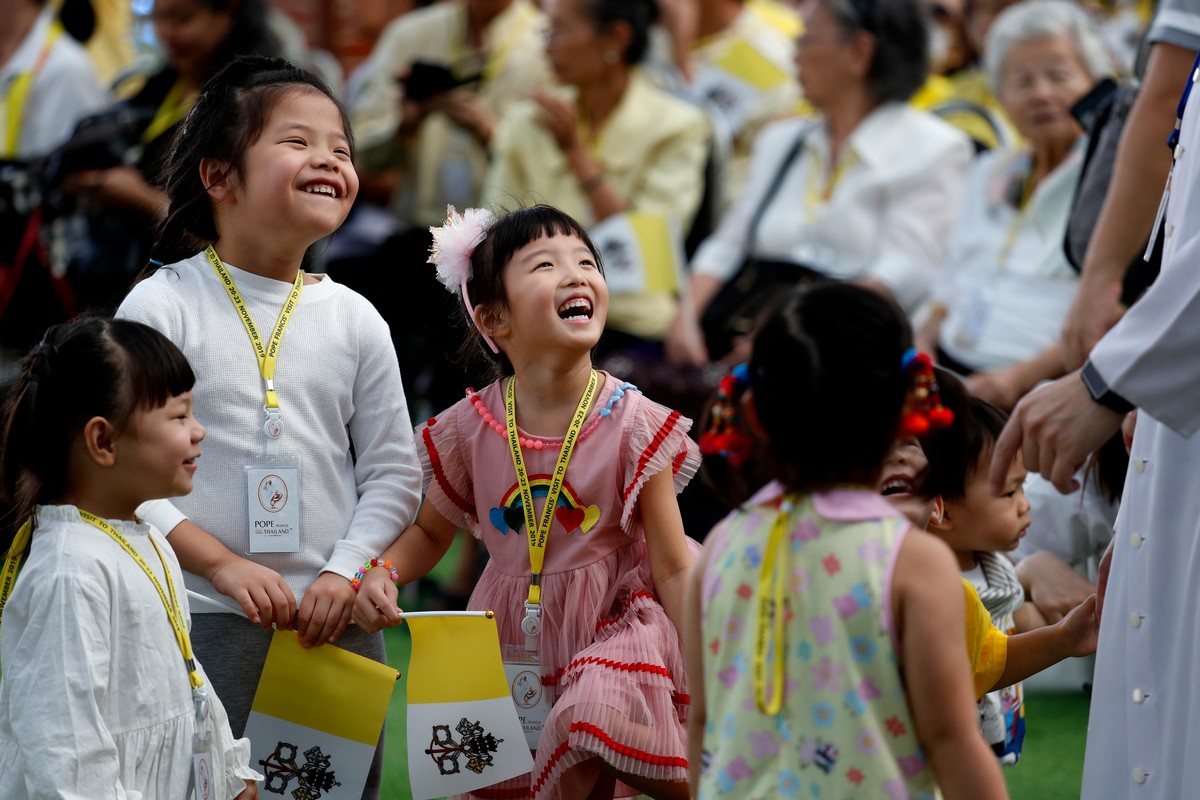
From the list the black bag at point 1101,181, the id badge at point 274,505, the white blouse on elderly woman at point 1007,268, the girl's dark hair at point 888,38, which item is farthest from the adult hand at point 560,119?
the id badge at point 274,505

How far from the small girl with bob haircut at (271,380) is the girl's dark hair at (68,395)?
0.26 meters

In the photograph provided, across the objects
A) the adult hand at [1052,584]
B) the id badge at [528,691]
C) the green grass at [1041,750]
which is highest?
the adult hand at [1052,584]

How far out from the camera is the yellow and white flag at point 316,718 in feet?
8.32

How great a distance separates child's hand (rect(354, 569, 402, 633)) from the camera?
98.3 inches

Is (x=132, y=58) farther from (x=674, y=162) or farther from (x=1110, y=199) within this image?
(x=1110, y=199)

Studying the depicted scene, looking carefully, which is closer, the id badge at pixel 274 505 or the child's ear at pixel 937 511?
the id badge at pixel 274 505

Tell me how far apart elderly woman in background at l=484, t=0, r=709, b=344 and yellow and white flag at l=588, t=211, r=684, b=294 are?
3.7 inches

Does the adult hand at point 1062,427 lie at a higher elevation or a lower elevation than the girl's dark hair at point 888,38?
lower

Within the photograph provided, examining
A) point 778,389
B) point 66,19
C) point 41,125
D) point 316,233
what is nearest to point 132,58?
point 66,19

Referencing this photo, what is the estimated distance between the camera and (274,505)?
99.4 inches

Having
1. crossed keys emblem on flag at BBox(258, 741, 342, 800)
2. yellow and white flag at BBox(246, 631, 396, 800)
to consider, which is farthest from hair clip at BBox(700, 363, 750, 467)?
crossed keys emblem on flag at BBox(258, 741, 342, 800)

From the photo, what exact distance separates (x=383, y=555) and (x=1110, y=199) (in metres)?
1.47

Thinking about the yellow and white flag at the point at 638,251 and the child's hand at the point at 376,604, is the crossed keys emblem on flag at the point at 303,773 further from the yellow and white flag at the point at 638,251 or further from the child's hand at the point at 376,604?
the yellow and white flag at the point at 638,251

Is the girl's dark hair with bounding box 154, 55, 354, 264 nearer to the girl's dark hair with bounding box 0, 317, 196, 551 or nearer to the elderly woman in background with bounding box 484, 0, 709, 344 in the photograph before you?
the girl's dark hair with bounding box 0, 317, 196, 551
